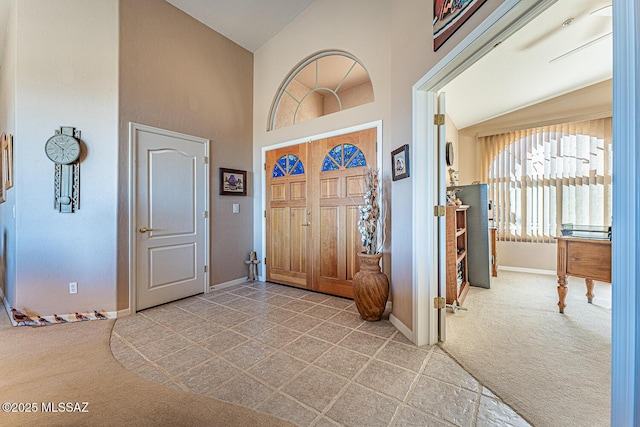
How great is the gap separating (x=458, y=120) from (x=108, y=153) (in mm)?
5290

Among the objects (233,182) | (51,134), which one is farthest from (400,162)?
(51,134)

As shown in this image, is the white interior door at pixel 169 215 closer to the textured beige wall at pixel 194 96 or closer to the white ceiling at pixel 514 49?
the textured beige wall at pixel 194 96

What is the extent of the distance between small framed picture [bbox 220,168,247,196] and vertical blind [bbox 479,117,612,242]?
4.48m

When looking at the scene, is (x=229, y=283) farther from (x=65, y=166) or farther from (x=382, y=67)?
(x=382, y=67)

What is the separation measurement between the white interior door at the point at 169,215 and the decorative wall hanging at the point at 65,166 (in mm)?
502

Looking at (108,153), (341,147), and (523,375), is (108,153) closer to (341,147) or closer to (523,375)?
(341,147)

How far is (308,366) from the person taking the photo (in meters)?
1.88

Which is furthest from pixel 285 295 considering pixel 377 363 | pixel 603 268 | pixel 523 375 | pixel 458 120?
pixel 458 120

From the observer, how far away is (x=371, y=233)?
2.73 m

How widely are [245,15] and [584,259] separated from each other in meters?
4.86

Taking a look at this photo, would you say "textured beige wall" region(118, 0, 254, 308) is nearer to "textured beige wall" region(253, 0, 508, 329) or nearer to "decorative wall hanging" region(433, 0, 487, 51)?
"textured beige wall" region(253, 0, 508, 329)

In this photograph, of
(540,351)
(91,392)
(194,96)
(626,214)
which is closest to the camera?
(626,214)

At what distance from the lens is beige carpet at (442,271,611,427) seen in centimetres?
149

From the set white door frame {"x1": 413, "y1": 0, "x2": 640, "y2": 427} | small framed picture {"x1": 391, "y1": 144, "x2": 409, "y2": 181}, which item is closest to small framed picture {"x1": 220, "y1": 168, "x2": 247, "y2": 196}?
small framed picture {"x1": 391, "y1": 144, "x2": 409, "y2": 181}
